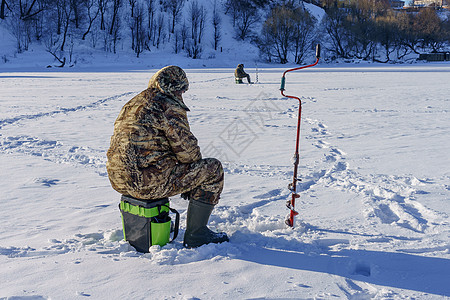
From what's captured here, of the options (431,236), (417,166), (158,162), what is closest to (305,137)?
(417,166)

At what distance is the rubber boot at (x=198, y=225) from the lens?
3.05m

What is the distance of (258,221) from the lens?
3.71 metres

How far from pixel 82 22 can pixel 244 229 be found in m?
56.6

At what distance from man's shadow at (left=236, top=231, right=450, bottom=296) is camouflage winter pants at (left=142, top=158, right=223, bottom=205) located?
0.54m

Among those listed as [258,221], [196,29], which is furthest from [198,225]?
[196,29]

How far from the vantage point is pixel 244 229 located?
3469 mm

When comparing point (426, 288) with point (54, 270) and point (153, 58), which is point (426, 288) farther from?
point (153, 58)

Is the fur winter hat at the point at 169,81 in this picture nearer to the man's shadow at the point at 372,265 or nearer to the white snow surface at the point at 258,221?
the white snow surface at the point at 258,221

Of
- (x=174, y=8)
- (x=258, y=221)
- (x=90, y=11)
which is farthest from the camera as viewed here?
(x=174, y=8)

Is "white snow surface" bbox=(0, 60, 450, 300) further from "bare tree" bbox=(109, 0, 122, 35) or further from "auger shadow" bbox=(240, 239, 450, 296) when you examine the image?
"bare tree" bbox=(109, 0, 122, 35)

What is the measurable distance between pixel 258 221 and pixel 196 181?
101cm

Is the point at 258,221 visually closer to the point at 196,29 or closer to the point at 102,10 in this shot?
the point at 102,10

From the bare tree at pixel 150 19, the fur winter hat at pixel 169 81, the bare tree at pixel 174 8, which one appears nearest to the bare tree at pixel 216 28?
the bare tree at pixel 174 8

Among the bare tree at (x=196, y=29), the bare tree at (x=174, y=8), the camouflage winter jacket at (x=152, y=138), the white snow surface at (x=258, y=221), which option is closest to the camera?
the white snow surface at (x=258, y=221)
